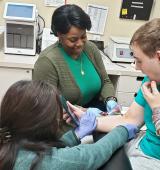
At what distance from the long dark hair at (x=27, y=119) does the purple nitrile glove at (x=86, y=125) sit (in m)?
0.39


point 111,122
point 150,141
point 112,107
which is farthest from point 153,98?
point 112,107

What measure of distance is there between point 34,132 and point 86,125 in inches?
18.1

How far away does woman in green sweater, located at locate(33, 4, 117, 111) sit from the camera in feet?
5.69

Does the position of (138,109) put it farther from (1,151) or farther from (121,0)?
(121,0)

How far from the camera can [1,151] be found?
38.9 inches

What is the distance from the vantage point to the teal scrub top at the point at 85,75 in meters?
1.84

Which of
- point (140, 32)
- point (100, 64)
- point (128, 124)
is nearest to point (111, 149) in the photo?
point (128, 124)

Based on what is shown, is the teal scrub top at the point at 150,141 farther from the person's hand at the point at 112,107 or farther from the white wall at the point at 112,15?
the white wall at the point at 112,15

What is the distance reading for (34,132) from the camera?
994mm

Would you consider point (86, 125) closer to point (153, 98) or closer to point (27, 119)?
point (153, 98)

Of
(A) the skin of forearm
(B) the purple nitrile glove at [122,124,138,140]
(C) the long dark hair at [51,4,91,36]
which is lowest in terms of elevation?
(A) the skin of forearm

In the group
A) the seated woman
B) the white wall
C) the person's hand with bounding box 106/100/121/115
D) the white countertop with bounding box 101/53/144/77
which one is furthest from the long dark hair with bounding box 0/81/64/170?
the white wall

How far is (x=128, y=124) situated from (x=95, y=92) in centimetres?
62

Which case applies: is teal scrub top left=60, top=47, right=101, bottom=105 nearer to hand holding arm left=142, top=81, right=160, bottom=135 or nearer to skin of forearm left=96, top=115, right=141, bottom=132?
skin of forearm left=96, top=115, right=141, bottom=132
